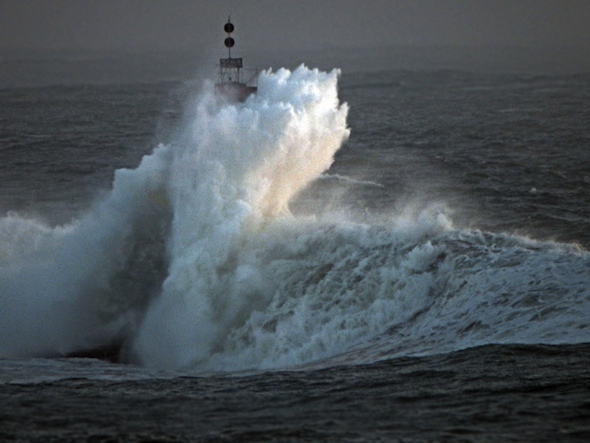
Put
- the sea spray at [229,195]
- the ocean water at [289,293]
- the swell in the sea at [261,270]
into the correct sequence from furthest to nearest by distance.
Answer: the sea spray at [229,195] < the swell in the sea at [261,270] < the ocean water at [289,293]

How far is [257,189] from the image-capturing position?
89.8 ft

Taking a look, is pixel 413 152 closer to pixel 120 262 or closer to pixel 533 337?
pixel 120 262

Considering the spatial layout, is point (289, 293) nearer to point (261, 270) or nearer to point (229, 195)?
point (261, 270)

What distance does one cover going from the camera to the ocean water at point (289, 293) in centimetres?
1562

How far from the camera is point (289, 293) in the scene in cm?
2375

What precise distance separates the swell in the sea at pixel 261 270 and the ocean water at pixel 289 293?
0.06 meters

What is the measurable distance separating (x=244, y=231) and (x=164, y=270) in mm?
2432

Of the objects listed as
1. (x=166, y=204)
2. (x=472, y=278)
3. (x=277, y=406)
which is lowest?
(x=277, y=406)

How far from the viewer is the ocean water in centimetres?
1562

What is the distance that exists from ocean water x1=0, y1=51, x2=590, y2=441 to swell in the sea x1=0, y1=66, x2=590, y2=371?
6 cm

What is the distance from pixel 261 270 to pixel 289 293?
1261 millimetres

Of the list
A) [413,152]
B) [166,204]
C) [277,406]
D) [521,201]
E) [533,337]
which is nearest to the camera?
[277,406]

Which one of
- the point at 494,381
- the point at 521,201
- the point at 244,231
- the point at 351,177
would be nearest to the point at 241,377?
the point at 494,381

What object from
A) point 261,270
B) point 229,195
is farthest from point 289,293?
point 229,195
